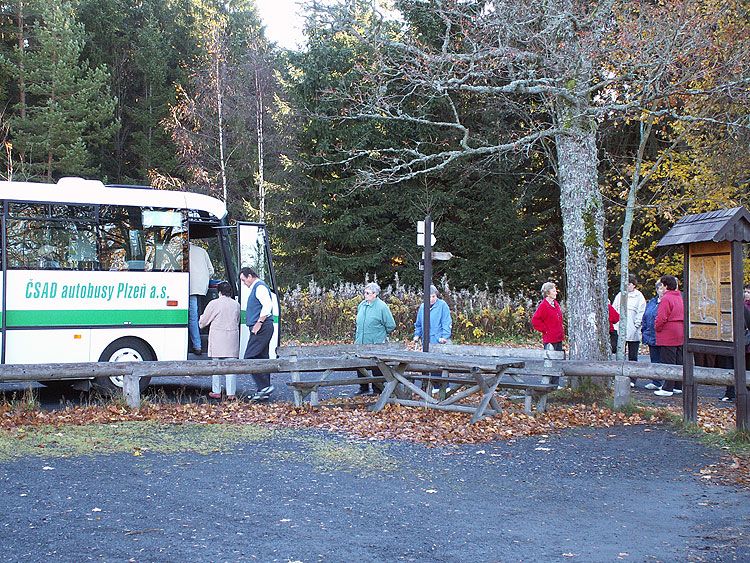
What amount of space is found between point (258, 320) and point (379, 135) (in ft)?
59.1

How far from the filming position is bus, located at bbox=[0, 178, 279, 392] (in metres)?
12.3

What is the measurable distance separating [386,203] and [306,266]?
11.7 feet

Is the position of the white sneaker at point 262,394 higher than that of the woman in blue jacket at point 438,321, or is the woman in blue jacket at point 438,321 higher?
the woman in blue jacket at point 438,321

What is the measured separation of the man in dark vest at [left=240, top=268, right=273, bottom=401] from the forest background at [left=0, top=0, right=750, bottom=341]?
3097 mm

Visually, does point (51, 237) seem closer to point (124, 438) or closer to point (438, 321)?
point (124, 438)

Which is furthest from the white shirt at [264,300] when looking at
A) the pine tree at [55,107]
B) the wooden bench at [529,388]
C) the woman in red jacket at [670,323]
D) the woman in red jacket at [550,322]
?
the pine tree at [55,107]

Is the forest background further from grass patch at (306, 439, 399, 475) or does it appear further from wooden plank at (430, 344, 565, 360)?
grass patch at (306, 439, 399, 475)

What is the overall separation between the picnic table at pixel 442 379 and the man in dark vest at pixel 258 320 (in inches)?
69.4

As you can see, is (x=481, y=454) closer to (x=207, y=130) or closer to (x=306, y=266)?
(x=306, y=266)

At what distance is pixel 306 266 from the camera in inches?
1184

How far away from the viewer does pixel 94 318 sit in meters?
12.7

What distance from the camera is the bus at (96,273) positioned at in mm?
12305

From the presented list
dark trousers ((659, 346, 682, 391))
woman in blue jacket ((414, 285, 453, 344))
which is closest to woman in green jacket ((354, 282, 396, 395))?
woman in blue jacket ((414, 285, 453, 344))

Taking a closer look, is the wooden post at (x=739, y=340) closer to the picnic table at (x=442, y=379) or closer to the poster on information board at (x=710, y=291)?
the poster on information board at (x=710, y=291)
